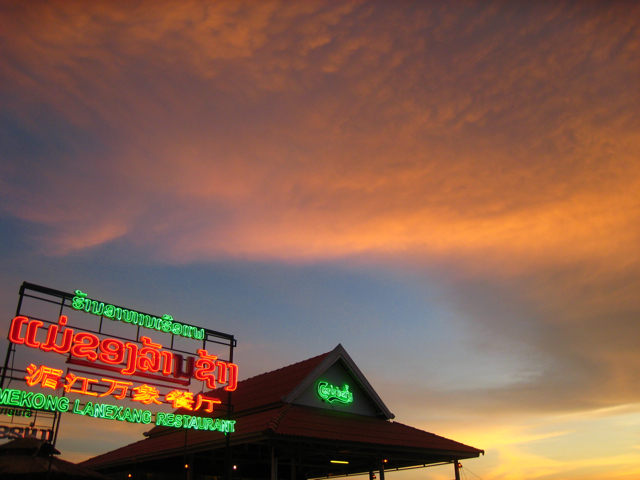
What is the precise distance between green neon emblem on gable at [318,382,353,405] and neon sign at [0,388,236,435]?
4.81 meters

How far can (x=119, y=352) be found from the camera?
17.2m

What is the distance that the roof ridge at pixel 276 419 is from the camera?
1547 cm

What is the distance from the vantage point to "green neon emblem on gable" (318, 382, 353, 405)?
21.5m

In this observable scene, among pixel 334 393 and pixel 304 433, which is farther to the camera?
pixel 334 393

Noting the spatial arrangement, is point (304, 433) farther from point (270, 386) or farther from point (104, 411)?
point (104, 411)

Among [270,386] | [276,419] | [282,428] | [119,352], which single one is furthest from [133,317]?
[270,386]

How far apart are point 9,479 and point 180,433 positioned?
29.7 ft

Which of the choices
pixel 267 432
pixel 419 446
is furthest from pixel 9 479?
pixel 419 446

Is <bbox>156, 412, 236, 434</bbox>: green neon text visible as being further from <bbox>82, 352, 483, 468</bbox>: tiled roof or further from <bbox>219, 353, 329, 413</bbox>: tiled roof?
<bbox>219, 353, 329, 413</bbox>: tiled roof

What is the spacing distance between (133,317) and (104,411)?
373 cm

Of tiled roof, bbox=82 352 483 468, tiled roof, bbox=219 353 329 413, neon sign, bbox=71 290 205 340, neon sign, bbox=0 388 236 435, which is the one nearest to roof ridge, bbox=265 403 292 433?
tiled roof, bbox=82 352 483 468

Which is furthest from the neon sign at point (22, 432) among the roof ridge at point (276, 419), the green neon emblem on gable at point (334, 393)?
the green neon emblem on gable at point (334, 393)

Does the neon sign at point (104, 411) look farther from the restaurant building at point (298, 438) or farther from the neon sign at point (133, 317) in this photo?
the neon sign at point (133, 317)

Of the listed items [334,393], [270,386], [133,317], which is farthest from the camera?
[270,386]
